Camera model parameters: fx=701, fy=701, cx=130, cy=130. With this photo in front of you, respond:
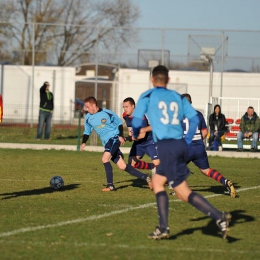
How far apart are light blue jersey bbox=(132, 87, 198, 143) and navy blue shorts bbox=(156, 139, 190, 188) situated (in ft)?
0.26

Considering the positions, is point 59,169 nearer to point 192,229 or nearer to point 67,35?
point 192,229

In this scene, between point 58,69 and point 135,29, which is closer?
point 135,29

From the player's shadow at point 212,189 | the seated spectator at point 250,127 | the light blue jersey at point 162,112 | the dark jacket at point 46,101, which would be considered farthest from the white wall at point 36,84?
the light blue jersey at point 162,112

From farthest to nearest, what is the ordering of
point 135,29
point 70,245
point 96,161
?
point 135,29
point 96,161
point 70,245

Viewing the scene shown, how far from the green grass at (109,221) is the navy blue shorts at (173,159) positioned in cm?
74

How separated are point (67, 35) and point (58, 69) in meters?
1.91

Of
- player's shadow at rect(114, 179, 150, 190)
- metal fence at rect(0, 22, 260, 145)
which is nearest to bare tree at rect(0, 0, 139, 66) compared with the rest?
metal fence at rect(0, 22, 260, 145)

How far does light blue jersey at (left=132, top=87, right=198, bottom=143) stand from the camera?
7.87m

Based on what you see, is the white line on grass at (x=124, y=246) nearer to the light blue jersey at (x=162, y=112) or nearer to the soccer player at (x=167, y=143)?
the soccer player at (x=167, y=143)

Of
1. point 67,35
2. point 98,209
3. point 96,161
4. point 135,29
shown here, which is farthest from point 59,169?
point 67,35

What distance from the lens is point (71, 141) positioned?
25859 mm

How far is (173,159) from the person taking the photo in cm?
785

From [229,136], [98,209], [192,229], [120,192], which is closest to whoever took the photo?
[192,229]

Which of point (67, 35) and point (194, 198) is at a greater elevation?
point (67, 35)
